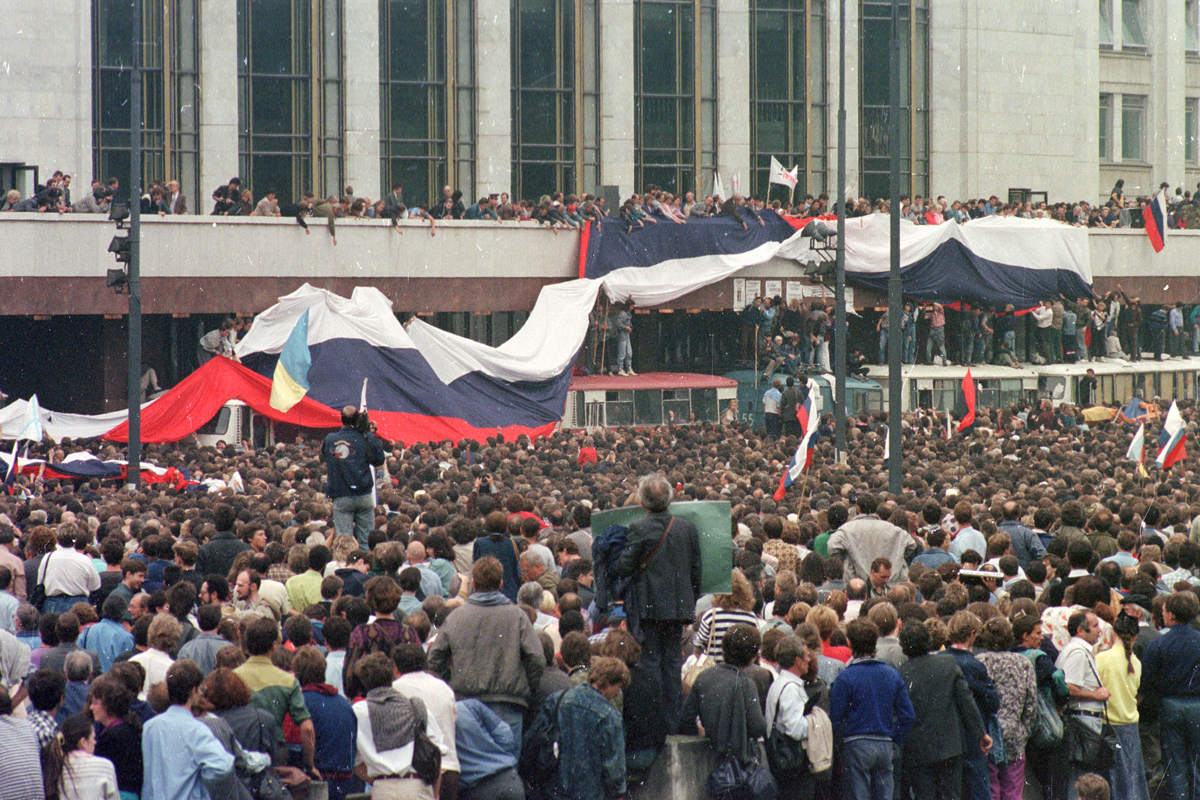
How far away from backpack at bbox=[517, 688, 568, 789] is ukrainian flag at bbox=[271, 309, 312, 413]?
1576 cm

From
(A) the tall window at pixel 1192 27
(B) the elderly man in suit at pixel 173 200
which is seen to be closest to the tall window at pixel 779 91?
(B) the elderly man in suit at pixel 173 200

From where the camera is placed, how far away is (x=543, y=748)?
7.93 metres

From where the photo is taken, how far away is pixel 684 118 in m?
42.7

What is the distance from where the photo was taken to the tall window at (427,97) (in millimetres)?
39750

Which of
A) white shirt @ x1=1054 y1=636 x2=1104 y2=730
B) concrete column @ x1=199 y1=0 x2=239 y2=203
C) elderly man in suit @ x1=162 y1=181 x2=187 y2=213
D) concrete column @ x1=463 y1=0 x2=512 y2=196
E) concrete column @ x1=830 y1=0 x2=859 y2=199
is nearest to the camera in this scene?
white shirt @ x1=1054 y1=636 x2=1104 y2=730

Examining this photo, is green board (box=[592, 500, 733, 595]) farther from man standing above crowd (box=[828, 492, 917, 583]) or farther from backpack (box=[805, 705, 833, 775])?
man standing above crowd (box=[828, 492, 917, 583])

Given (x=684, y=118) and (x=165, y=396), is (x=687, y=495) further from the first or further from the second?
(x=684, y=118)

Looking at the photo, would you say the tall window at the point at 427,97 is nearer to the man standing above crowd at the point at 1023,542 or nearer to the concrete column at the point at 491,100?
the concrete column at the point at 491,100

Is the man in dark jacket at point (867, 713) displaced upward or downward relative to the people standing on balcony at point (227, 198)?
downward

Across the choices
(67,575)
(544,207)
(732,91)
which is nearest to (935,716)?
(67,575)

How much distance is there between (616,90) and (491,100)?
3.57 metres

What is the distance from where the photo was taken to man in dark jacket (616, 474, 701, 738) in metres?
8.32

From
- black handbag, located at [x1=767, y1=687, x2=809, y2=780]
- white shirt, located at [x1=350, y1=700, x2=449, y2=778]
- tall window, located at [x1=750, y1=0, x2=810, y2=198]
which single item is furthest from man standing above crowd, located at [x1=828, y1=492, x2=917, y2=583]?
tall window, located at [x1=750, y1=0, x2=810, y2=198]

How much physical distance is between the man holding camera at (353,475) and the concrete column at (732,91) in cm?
3012
